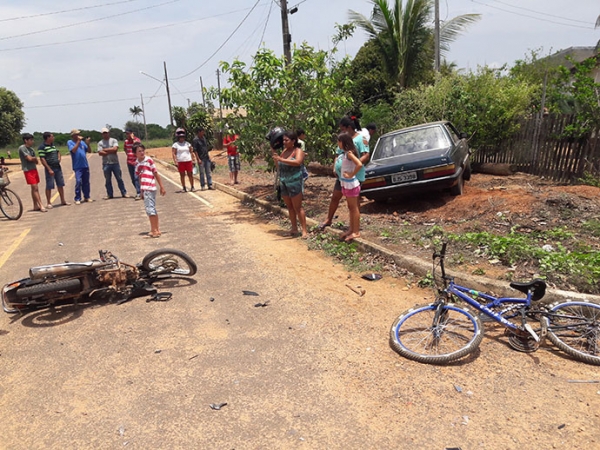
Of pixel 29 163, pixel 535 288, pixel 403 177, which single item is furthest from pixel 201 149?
pixel 535 288

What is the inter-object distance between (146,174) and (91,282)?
311 centimetres

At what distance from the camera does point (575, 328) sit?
3.53m

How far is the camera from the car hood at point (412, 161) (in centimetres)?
770

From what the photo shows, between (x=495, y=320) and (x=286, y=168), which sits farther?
(x=286, y=168)

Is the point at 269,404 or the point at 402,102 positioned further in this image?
the point at 402,102

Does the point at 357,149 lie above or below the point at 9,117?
below

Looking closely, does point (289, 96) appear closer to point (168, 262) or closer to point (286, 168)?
point (286, 168)

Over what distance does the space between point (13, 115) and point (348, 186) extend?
4805 centimetres

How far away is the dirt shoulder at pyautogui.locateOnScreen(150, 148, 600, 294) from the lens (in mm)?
4875

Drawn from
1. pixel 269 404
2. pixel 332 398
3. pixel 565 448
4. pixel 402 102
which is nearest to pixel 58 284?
pixel 269 404

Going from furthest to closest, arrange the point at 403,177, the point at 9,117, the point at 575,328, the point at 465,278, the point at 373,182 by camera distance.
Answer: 1. the point at 9,117
2. the point at 373,182
3. the point at 403,177
4. the point at 465,278
5. the point at 575,328

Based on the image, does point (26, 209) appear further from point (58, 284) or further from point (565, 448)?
point (565, 448)

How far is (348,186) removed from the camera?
6.21 m

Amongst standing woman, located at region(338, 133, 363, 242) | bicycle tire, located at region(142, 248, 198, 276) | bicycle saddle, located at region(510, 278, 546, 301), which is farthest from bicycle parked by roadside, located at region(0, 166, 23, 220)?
bicycle saddle, located at region(510, 278, 546, 301)
